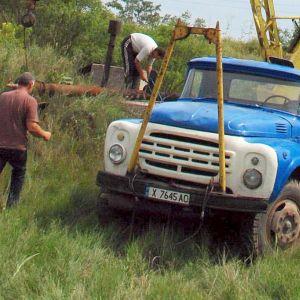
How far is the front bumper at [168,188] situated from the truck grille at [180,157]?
0.41 feet

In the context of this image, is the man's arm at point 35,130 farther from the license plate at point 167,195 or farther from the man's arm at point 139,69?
the man's arm at point 139,69

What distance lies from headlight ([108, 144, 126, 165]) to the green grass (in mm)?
732

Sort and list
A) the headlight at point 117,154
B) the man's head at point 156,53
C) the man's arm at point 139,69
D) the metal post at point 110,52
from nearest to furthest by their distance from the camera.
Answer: the headlight at point 117,154, the man's arm at point 139,69, the man's head at point 156,53, the metal post at point 110,52

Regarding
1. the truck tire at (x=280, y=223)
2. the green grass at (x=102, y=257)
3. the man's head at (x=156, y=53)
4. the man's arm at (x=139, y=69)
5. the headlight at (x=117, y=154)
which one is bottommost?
the green grass at (x=102, y=257)

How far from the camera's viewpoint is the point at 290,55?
13.0m

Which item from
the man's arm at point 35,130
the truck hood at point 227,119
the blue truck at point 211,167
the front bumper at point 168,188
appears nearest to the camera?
the front bumper at point 168,188

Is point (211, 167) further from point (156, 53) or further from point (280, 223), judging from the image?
point (156, 53)

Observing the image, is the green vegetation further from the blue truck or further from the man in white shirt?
the man in white shirt

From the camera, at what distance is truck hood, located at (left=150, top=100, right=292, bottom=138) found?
291 inches

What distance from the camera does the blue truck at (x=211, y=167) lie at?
23.2 feet

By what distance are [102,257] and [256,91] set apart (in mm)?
2950

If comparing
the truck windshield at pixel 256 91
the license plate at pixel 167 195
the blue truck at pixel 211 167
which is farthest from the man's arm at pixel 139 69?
the license plate at pixel 167 195

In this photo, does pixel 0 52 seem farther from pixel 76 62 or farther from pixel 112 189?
pixel 112 189

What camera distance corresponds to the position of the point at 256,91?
8570mm
